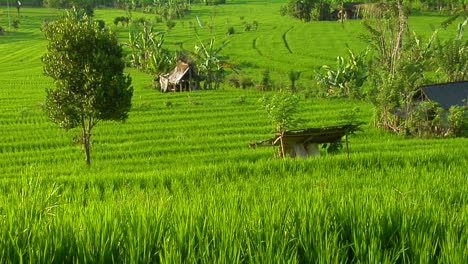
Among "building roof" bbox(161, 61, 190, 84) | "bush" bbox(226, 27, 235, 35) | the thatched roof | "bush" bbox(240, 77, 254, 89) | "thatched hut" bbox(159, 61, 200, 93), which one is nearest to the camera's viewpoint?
the thatched roof

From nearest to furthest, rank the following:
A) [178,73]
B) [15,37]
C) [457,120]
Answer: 1. [457,120]
2. [178,73]
3. [15,37]

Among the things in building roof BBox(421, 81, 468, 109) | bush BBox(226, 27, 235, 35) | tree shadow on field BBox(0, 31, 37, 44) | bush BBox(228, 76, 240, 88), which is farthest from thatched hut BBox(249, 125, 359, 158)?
tree shadow on field BBox(0, 31, 37, 44)

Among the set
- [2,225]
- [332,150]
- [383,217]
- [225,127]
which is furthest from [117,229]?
[225,127]

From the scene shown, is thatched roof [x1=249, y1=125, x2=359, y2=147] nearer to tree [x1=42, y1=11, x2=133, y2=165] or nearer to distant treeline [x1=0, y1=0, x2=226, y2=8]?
tree [x1=42, y1=11, x2=133, y2=165]

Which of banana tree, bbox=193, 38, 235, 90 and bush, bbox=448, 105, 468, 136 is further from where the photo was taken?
banana tree, bbox=193, 38, 235, 90

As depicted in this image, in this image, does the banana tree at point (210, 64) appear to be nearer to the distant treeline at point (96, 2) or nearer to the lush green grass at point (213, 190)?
the lush green grass at point (213, 190)

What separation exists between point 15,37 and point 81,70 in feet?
269

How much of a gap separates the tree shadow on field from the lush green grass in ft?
103

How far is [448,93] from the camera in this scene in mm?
24984

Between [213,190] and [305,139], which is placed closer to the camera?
[213,190]

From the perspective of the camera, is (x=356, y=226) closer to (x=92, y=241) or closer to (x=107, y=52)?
(x=92, y=241)

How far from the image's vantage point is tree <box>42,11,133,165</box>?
14453 mm

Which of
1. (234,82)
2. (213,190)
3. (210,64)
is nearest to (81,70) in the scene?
(213,190)

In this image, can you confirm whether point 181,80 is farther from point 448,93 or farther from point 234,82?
point 448,93
